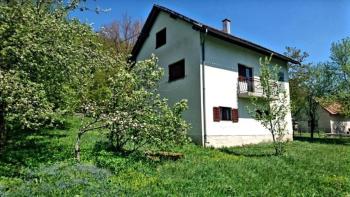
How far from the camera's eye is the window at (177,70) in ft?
68.6

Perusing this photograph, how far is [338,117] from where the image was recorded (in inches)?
1924

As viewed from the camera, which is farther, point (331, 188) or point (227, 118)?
point (227, 118)

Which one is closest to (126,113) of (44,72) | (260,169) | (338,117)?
(44,72)

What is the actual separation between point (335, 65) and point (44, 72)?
3096cm

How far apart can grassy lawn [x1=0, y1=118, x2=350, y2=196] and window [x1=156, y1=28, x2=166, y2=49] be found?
1185 cm

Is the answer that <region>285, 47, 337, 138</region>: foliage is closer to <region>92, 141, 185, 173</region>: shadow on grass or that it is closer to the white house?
the white house

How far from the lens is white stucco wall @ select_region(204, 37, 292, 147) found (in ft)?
62.6

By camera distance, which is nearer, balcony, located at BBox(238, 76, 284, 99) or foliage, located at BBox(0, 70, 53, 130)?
foliage, located at BBox(0, 70, 53, 130)

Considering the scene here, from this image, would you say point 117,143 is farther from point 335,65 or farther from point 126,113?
point 335,65

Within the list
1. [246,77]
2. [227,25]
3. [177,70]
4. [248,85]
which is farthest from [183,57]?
[227,25]

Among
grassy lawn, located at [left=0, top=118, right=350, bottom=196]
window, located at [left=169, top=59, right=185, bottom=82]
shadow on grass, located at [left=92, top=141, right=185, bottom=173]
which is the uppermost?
window, located at [left=169, top=59, right=185, bottom=82]

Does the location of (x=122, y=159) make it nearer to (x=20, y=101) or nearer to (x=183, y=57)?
(x=20, y=101)

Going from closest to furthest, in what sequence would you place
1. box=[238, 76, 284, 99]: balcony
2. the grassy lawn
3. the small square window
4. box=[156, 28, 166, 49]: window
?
the grassy lawn < the small square window < box=[238, 76, 284, 99]: balcony < box=[156, 28, 166, 49]: window

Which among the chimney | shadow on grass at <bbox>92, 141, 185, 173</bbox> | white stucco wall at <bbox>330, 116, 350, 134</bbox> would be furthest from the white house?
white stucco wall at <bbox>330, 116, 350, 134</bbox>
